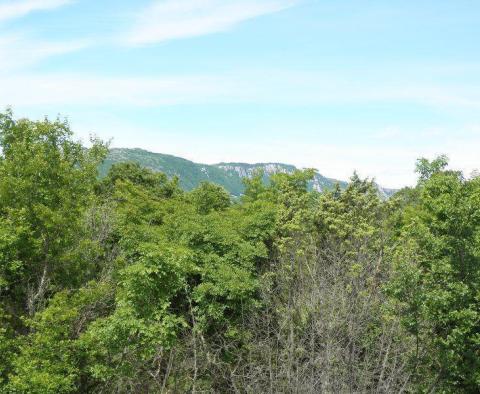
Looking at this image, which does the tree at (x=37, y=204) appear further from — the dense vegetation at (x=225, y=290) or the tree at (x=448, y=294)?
the tree at (x=448, y=294)

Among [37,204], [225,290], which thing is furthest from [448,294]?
[37,204]

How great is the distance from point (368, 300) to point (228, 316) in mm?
6927

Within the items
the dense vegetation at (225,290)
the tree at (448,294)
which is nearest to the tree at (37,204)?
the dense vegetation at (225,290)

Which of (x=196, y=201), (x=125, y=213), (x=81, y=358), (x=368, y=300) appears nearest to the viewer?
(x=81, y=358)

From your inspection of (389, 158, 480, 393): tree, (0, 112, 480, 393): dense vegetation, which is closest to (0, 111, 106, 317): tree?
(0, 112, 480, 393): dense vegetation

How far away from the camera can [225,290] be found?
22.9 m

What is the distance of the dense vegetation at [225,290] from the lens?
17.2 metres

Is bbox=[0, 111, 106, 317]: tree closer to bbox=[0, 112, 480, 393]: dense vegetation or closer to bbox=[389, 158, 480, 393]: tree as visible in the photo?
bbox=[0, 112, 480, 393]: dense vegetation

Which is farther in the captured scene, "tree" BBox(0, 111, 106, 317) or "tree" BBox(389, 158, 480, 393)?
"tree" BBox(0, 111, 106, 317)

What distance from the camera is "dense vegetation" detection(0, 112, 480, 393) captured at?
17.2 m

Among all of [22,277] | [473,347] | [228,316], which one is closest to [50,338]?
[22,277]

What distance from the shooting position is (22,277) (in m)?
20.7

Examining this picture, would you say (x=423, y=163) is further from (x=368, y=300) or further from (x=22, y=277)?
(x=22, y=277)

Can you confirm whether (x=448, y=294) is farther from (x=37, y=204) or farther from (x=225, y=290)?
(x=37, y=204)
